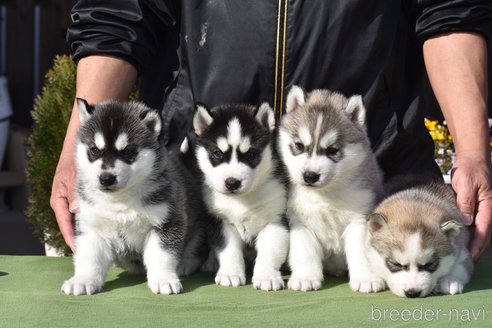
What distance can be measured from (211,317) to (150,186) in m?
0.71

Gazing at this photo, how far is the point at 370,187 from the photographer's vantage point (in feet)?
11.4

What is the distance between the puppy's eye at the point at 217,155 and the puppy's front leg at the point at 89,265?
0.57 metres

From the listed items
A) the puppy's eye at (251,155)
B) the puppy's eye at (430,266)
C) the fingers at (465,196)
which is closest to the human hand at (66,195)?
the puppy's eye at (251,155)

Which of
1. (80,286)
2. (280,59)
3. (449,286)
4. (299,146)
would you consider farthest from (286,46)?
(80,286)

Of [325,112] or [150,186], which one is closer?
[150,186]

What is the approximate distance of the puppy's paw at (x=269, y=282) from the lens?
3.15 m

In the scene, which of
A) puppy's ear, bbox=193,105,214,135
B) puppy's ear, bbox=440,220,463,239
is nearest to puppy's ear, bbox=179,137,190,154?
puppy's ear, bbox=193,105,214,135

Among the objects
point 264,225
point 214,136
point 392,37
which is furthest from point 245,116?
point 392,37

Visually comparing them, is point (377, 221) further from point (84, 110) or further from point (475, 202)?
point (84, 110)

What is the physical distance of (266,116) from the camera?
11.3 ft

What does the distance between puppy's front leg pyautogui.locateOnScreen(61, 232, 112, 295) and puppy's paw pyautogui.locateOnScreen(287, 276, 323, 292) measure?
0.72 meters

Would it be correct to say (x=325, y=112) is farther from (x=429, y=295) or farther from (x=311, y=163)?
(x=429, y=295)

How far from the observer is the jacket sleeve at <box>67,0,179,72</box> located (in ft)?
12.3

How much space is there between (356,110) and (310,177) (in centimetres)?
40
